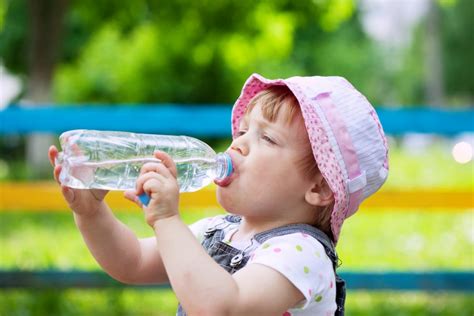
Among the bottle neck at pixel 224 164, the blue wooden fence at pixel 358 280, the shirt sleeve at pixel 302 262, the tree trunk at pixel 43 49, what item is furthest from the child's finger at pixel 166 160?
the tree trunk at pixel 43 49

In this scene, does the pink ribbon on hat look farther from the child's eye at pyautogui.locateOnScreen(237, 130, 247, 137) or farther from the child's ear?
the child's eye at pyautogui.locateOnScreen(237, 130, 247, 137)

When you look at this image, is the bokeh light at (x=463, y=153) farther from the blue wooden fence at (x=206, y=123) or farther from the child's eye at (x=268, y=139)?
the child's eye at (x=268, y=139)

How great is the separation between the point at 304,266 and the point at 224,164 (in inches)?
11.9

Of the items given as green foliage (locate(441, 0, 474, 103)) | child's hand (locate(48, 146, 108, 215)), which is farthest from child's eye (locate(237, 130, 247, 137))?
green foliage (locate(441, 0, 474, 103))

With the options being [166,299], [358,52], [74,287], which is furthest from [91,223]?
[358,52]

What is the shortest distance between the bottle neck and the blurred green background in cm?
278

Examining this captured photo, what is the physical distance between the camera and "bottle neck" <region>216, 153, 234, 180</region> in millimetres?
1964

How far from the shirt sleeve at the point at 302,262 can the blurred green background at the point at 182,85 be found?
2.84m

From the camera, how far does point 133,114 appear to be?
4836 millimetres

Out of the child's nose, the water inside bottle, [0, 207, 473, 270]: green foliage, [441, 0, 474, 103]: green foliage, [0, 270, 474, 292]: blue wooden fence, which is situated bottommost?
[441, 0, 474, 103]: green foliage

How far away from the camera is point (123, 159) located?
6.80 feet

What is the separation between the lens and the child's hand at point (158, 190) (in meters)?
1.79

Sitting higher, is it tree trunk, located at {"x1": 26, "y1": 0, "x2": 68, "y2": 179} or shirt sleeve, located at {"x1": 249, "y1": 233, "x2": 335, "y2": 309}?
shirt sleeve, located at {"x1": 249, "y1": 233, "x2": 335, "y2": 309}

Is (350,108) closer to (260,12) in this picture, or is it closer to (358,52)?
(260,12)
